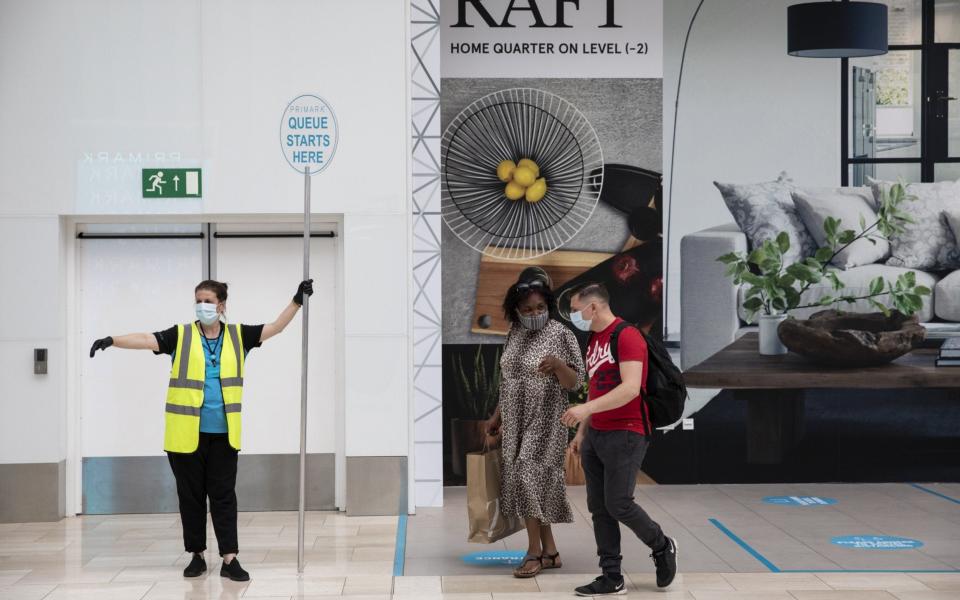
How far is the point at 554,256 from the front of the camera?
32.7ft

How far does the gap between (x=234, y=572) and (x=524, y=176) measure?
13.8ft

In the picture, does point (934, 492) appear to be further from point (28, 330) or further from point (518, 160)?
point (28, 330)

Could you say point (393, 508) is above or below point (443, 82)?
below

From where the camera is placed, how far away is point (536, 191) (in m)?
9.91

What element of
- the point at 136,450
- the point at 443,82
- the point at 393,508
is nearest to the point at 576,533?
the point at 393,508

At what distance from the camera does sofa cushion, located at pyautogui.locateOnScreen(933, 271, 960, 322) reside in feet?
32.2

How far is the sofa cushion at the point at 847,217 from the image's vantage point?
986 centimetres

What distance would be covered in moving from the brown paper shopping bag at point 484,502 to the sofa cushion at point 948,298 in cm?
463

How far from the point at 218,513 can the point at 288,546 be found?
0.96 meters

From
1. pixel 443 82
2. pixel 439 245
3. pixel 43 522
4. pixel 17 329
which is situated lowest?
pixel 43 522

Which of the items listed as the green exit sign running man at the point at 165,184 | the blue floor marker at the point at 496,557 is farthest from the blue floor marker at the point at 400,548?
the green exit sign running man at the point at 165,184

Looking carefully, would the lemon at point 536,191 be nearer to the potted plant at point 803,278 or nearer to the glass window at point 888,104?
the potted plant at point 803,278

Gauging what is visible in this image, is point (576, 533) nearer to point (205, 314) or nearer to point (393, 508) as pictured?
point (393, 508)

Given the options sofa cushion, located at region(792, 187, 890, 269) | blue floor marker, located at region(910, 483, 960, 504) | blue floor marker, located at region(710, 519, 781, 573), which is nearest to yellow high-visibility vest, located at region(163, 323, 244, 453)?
blue floor marker, located at region(710, 519, 781, 573)
